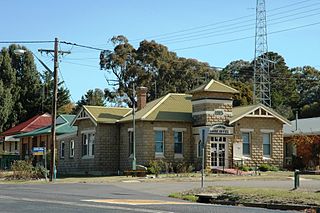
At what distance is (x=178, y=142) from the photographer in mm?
44531

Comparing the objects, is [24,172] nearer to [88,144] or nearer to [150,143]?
[88,144]

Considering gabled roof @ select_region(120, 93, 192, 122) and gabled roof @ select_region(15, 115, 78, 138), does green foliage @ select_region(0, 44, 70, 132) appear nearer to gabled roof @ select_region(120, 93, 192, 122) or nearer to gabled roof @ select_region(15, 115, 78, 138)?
gabled roof @ select_region(15, 115, 78, 138)

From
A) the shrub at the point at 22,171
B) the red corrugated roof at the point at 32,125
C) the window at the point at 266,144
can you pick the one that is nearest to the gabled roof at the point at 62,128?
the red corrugated roof at the point at 32,125

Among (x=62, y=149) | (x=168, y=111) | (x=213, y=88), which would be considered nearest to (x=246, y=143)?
(x=213, y=88)

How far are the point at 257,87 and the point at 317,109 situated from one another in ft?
38.5

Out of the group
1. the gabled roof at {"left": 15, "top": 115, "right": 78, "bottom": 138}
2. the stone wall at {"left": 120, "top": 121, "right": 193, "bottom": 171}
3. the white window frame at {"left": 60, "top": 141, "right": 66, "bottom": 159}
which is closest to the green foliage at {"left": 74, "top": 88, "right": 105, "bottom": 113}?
the gabled roof at {"left": 15, "top": 115, "right": 78, "bottom": 138}

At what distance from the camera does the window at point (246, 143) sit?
44344 millimetres

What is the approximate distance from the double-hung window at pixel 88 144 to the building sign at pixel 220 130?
9994 mm

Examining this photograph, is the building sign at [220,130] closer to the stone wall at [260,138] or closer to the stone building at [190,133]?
the stone building at [190,133]

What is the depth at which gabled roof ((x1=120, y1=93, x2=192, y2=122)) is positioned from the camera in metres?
43.5

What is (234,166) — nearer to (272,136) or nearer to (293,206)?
(272,136)

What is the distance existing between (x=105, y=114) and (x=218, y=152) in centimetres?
991

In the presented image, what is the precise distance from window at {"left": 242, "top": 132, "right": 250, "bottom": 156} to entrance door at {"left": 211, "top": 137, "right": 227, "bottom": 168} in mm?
1608

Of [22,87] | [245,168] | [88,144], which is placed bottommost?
[245,168]
